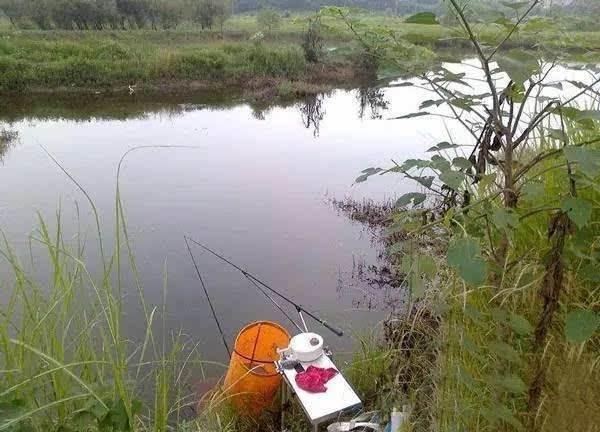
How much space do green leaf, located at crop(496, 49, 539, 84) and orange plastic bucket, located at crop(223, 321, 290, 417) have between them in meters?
2.15

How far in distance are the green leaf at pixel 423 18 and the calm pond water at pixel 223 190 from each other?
1.24 m

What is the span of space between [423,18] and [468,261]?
503 millimetres

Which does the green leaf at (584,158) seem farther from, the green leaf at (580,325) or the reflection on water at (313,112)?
the reflection on water at (313,112)

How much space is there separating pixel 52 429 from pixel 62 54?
15.7 metres

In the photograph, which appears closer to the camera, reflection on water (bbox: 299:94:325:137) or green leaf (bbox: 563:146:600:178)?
green leaf (bbox: 563:146:600:178)

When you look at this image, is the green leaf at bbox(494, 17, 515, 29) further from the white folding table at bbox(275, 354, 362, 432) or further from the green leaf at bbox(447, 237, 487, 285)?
the white folding table at bbox(275, 354, 362, 432)

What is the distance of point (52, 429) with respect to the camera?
1277 millimetres

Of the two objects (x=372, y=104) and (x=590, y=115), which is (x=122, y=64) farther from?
(x=590, y=115)

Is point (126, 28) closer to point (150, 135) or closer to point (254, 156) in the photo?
point (150, 135)

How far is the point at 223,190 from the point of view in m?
6.89

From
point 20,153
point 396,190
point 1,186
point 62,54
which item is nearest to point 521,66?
point 396,190

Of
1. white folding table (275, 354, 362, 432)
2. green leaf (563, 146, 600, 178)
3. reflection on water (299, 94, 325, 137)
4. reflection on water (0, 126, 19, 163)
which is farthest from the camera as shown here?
reflection on water (299, 94, 325, 137)

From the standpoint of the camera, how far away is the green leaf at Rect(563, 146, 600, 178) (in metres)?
0.88

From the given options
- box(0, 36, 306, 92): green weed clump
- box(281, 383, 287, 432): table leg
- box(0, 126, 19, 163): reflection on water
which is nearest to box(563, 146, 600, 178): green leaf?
box(281, 383, 287, 432): table leg
